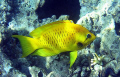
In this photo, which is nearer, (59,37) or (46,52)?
(59,37)

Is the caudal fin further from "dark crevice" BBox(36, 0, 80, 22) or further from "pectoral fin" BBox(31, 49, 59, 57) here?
"dark crevice" BBox(36, 0, 80, 22)

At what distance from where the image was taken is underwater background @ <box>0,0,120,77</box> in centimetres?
272

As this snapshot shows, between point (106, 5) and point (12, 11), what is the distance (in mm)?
3710

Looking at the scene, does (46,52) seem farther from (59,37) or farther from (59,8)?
(59,8)

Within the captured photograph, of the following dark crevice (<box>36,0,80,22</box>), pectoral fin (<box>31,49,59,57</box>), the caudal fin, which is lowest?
pectoral fin (<box>31,49,59,57</box>)

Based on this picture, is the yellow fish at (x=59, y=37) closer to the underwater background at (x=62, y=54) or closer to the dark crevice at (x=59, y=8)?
the underwater background at (x=62, y=54)

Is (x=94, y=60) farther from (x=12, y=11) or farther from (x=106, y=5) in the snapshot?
(x=12, y=11)

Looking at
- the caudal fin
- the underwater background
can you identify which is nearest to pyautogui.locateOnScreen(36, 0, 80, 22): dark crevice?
the underwater background

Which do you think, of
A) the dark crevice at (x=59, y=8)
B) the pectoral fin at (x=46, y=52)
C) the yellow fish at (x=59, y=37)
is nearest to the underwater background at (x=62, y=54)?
the dark crevice at (x=59, y=8)

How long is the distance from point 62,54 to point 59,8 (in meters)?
2.31

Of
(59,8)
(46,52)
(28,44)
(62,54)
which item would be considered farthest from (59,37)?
(59,8)

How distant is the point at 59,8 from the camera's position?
438 cm

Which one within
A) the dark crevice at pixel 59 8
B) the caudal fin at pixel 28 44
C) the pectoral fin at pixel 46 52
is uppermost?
the dark crevice at pixel 59 8

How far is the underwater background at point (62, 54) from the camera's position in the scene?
107 inches
